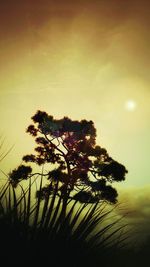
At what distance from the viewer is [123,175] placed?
46.7ft

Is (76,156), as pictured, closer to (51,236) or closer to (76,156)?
(76,156)

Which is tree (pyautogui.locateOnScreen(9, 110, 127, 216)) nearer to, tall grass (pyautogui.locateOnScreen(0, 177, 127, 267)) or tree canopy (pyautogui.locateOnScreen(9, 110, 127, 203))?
tree canopy (pyautogui.locateOnScreen(9, 110, 127, 203))

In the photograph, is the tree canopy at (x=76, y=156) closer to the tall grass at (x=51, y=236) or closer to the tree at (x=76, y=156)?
the tree at (x=76, y=156)

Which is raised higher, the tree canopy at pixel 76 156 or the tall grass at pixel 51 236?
the tree canopy at pixel 76 156

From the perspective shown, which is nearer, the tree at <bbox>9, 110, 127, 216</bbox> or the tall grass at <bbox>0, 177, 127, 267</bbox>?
Result: the tall grass at <bbox>0, 177, 127, 267</bbox>

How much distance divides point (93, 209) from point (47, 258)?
45 cm

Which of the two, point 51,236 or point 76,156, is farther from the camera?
point 76,156

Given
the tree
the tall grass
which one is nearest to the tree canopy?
the tree

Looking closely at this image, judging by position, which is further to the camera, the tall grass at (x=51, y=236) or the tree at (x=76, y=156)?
the tree at (x=76, y=156)

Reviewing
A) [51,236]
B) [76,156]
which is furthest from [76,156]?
[51,236]

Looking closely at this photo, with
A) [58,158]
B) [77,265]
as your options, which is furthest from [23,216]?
[58,158]

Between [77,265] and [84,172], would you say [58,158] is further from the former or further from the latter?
[77,265]

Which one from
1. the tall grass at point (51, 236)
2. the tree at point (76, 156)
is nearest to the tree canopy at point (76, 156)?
the tree at point (76, 156)

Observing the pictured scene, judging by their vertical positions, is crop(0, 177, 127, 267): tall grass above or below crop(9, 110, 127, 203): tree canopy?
below
